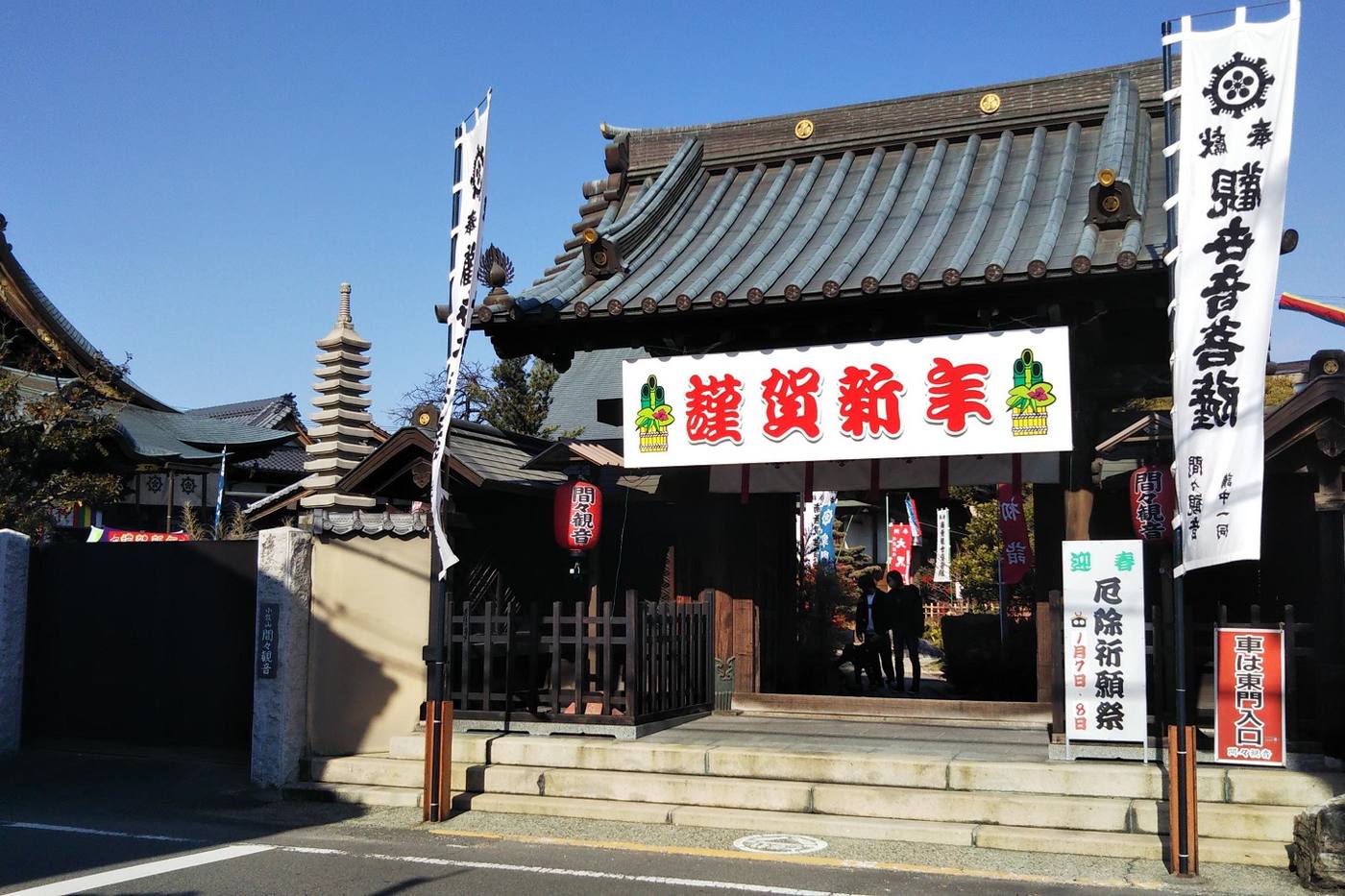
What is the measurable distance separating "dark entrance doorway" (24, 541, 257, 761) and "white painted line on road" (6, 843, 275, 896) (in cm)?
393

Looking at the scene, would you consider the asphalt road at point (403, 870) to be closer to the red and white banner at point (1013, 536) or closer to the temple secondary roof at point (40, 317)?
the red and white banner at point (1013, 536)

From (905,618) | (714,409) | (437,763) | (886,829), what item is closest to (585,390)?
(905,618)

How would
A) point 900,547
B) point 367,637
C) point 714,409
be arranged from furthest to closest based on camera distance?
1. point 900,547
2. point 367,637
3. point 714,409

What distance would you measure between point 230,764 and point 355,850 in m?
4.46

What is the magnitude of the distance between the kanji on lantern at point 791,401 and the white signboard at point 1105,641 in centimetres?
313

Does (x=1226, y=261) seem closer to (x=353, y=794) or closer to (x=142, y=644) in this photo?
(x=353, y=794)

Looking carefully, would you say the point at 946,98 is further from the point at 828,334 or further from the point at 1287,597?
the point at 1287,597

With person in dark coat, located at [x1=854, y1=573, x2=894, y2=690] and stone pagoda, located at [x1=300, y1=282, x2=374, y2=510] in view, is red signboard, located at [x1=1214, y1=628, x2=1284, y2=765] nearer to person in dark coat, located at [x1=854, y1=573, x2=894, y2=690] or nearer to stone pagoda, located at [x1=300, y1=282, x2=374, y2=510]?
person in dark coat, located at [x1=854, y1=573, x2=894, y2=690]

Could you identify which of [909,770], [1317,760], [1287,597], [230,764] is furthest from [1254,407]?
[230,764]

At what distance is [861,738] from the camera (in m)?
11.6

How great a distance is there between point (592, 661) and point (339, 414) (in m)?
4.43

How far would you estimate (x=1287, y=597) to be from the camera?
40.4 ft

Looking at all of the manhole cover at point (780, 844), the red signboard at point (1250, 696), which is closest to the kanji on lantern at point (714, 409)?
the manhole cover at point (780, 844)

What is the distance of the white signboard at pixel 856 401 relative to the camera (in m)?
11.1
